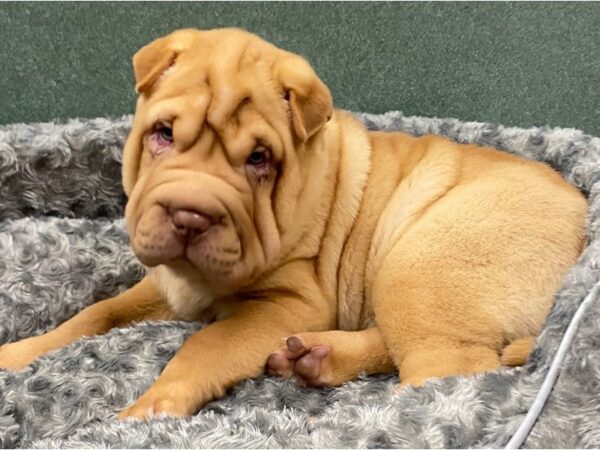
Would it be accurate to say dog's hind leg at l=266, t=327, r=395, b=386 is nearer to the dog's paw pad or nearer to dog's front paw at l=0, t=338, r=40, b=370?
the dog's paw pad

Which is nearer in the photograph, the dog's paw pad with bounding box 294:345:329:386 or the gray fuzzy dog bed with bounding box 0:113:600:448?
the gray fuzzy dog bed with bounding box 0:113:600:448

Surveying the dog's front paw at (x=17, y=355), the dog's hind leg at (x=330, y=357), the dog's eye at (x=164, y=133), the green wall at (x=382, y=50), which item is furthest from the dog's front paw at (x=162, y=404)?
A: the green wall at (x=382, y=50)

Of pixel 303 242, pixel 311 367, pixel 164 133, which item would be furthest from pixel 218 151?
pixel 311 367

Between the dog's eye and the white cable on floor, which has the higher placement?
the dog's eye

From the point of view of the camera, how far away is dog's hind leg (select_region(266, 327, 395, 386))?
7.02ft

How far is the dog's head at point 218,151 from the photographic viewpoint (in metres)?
1.90

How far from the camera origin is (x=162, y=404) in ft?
6.21

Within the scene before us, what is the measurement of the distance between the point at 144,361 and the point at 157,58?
83 cm

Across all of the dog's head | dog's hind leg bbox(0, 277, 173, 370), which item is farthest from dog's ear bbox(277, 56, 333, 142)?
dog's hind leg bbox(0, 277, 173, 370)

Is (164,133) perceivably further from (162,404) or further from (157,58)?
(162,404)

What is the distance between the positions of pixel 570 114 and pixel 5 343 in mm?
2514

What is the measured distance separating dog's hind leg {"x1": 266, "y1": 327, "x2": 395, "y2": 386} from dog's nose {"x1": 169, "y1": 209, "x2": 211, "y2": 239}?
1.48 ft

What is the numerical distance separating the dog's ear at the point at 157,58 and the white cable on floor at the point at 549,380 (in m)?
1.21

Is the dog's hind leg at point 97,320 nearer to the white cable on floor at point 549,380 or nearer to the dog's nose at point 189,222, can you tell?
the dog's nose at point 189,222
